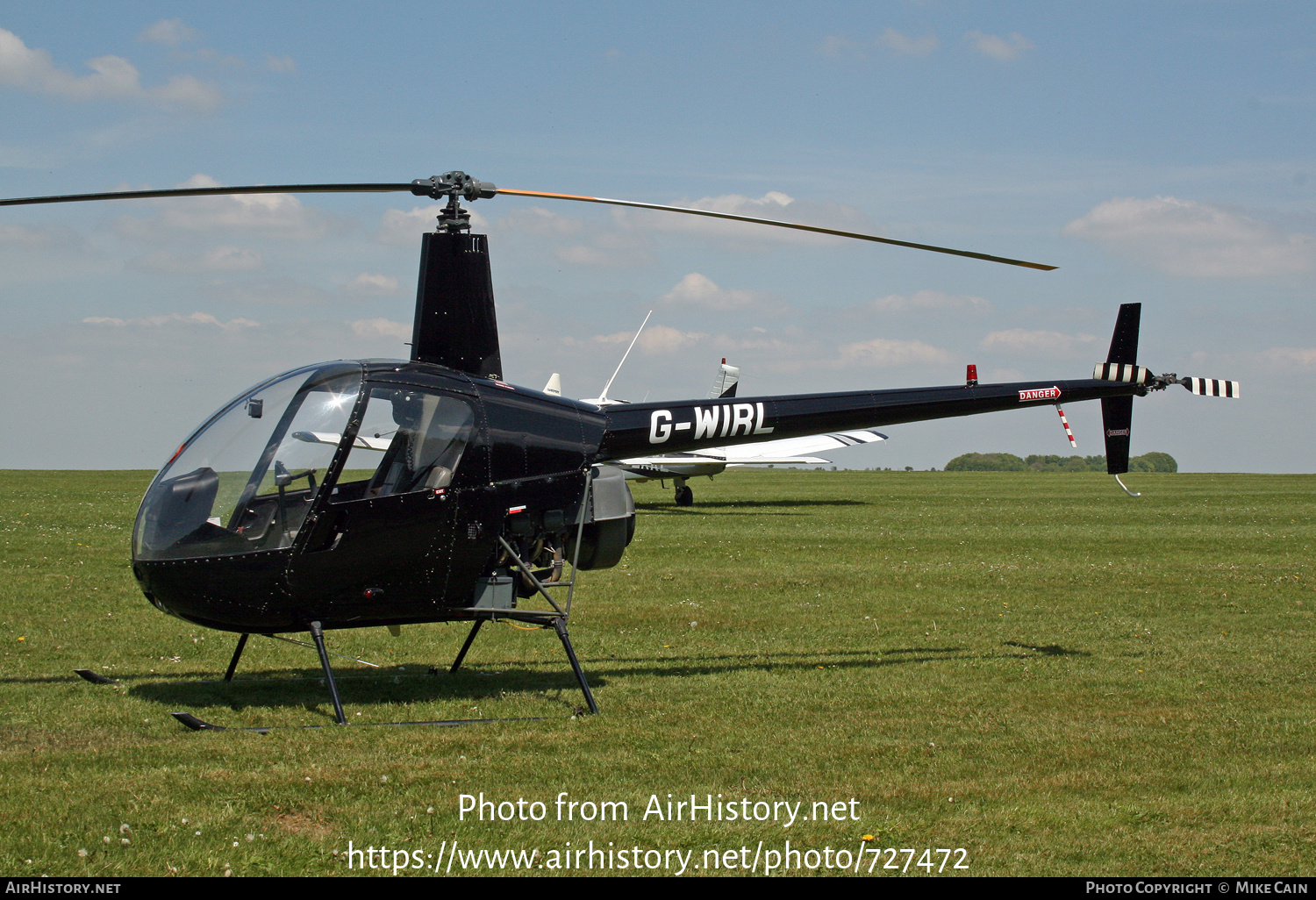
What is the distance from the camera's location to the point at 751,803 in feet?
19.6

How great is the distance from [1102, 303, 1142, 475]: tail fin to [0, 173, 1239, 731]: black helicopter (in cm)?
280

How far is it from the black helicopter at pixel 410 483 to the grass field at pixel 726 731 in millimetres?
763

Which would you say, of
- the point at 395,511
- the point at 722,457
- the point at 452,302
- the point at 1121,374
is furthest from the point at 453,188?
the point at 722,457

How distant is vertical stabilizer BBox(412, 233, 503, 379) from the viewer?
28.0 feet

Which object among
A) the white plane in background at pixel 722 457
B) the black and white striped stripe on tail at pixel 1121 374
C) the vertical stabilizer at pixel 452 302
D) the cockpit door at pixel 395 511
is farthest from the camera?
the white plane in background at pixel 722 457

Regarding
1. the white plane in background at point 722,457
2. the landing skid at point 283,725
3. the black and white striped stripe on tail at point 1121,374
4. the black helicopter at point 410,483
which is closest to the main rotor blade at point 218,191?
the black helicopter at point 410,483

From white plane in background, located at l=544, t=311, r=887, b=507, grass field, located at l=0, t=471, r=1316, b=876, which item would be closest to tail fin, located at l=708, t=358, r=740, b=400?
white plane in background, located at l=544, t=311, r=887, b=507

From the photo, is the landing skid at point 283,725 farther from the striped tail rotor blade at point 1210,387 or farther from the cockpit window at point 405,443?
the striped tail rotor blade at point 1210,387

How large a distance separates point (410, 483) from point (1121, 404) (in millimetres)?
7500

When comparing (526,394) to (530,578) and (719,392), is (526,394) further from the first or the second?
(719,392)

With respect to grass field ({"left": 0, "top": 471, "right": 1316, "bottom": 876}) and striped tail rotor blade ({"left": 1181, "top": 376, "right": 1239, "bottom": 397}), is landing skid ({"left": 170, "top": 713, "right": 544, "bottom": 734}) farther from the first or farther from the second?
striped tail rotor blade ({"left": 1181, "top": 376, "right": 1239, "bottom": 397})

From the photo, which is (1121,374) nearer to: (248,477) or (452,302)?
(452,302)

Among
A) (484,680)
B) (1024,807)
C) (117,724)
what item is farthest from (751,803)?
(117,724)

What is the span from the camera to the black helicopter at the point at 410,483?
24.3 feet
